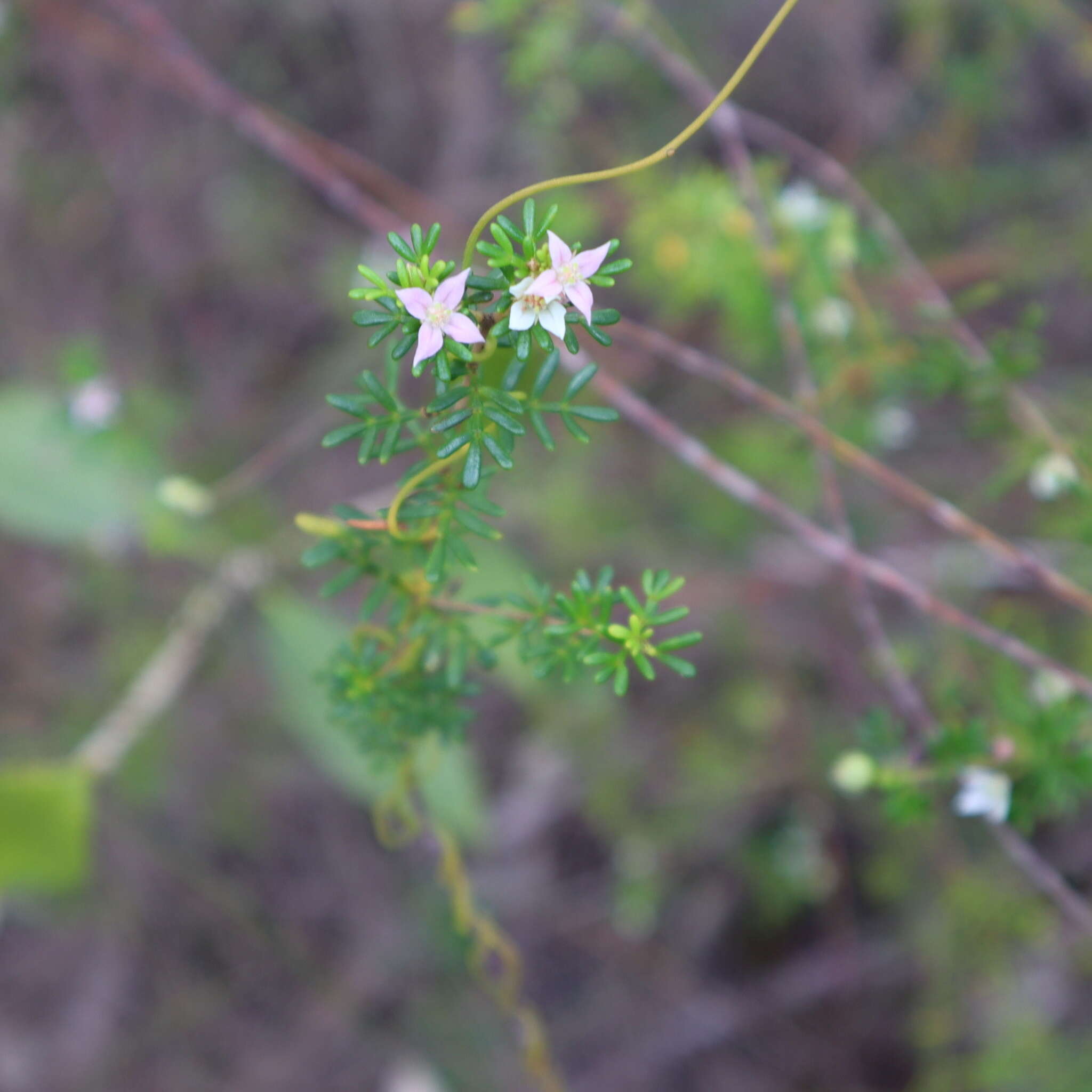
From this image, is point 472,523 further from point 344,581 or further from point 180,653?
point 180,653

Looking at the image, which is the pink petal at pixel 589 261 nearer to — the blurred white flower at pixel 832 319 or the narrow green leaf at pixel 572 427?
the narrow green leaf at pixel 572 427

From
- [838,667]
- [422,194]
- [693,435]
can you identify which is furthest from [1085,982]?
[422,194]

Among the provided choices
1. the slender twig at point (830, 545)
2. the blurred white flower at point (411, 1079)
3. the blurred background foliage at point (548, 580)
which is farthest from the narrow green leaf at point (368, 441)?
the blurred white flower at point (411, 1079)

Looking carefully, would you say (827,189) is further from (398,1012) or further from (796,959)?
(398,1012)

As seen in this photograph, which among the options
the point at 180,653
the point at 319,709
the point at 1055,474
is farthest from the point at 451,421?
the point at 180,653

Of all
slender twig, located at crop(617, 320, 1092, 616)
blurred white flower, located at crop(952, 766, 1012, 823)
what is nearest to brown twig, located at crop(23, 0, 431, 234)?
slender twig, located at crop(617, 320, 1092, 616)

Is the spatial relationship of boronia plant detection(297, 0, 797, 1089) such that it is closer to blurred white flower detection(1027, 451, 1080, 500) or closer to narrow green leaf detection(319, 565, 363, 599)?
narrow green leaf detection(319, 565, 363, 599)
